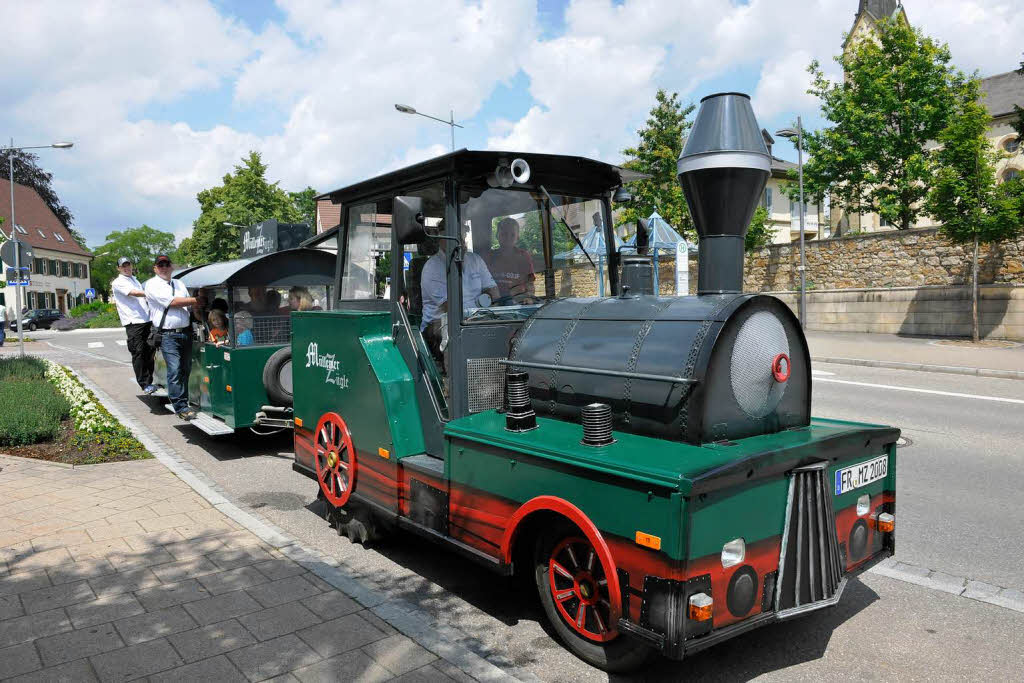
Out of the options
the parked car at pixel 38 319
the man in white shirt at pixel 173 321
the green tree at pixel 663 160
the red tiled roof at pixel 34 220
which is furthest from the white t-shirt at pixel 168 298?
the red tiled roof at pixel 34 220

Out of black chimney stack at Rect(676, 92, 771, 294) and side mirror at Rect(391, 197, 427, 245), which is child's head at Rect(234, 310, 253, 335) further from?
black chimney stack at Rect(676, 92, 771, 294)

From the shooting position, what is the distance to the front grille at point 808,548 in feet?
10.3

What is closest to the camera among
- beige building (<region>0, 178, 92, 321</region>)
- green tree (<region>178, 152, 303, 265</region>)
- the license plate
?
the license plate

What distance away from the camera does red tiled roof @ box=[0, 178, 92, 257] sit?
5853cm

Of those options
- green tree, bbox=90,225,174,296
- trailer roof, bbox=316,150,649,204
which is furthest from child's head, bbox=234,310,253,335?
green tree, bbox=90,225,174,296

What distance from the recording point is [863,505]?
3.65m

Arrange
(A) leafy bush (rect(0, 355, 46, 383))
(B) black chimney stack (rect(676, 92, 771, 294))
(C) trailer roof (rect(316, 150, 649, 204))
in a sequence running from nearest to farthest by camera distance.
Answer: (B) black chimney stack (rect(676, 92, 771, 294))
(C) trailer roof (rect(316, 150, 649, 204))
(A) leafy bush (rect(0, 355, 46, 383))

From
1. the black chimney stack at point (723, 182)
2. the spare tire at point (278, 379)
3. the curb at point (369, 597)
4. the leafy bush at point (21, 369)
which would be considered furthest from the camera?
the leafy bush at point (21, 369)

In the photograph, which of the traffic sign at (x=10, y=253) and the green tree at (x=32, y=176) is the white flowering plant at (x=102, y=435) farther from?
the green tree at (x=32, y=176)

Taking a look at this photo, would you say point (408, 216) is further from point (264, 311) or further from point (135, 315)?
point (135, 315)

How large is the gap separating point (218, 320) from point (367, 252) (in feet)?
13.5

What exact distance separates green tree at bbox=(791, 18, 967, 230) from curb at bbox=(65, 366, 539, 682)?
2519 centimetres

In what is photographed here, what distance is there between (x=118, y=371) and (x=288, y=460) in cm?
1096

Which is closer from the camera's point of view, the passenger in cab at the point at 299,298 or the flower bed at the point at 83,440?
the flower bed at the point at 83,440
